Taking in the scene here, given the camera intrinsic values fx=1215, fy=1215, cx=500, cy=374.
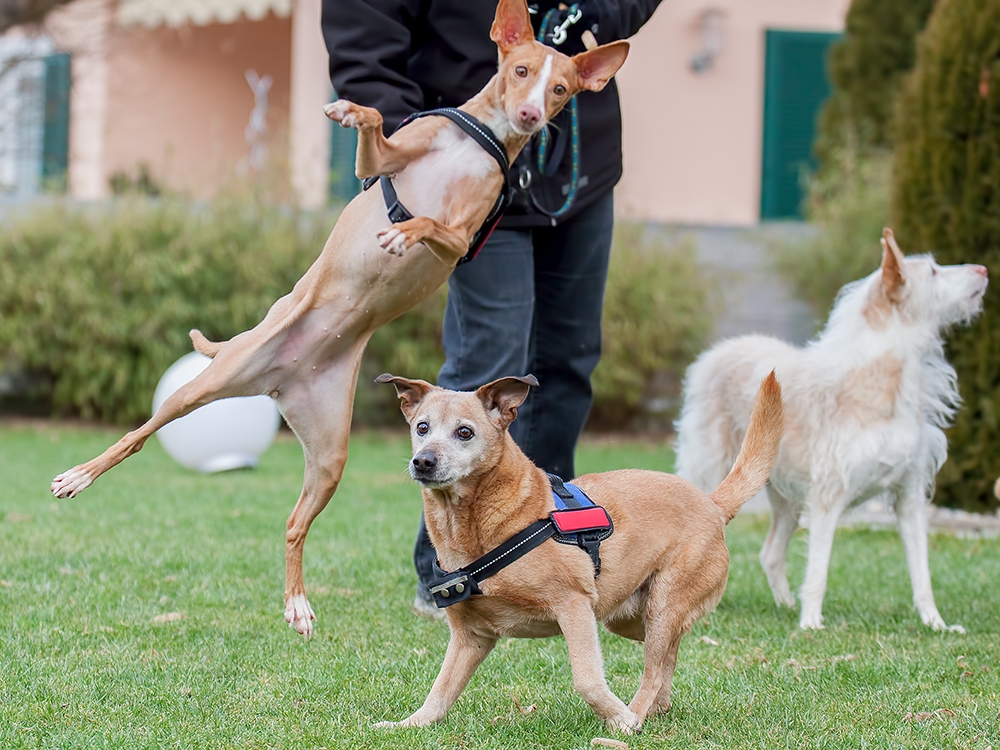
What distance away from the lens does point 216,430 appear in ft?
26.9

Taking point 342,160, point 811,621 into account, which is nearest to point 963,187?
point 811,621

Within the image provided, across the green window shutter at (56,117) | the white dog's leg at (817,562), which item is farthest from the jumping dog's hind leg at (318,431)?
the green window shutter at (56,117)

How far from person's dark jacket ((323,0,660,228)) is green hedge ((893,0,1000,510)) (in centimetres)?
371

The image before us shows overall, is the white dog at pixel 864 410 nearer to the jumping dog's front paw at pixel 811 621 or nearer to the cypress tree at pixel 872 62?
the jumping dog's front paw at pixel 811 621

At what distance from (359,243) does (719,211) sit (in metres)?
10.3

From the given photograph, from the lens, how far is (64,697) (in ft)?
10.4

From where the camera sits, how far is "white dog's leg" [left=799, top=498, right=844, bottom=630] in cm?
454

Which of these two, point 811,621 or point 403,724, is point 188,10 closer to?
point 811,621

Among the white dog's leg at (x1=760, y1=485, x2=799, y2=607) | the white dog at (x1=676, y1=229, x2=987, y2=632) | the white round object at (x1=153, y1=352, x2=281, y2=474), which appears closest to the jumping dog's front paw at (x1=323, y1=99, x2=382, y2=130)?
the white dog at (x1=676, y1=229, x2=987, y2=632)

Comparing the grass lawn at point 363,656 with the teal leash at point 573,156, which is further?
the teal leash at point 573,156

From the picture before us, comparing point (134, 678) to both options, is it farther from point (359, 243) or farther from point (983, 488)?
point (983, 488)

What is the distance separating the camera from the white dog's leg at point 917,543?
183 inches

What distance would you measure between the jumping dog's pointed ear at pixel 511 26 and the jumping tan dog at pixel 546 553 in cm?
91

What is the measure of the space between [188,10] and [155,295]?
11.3ft
